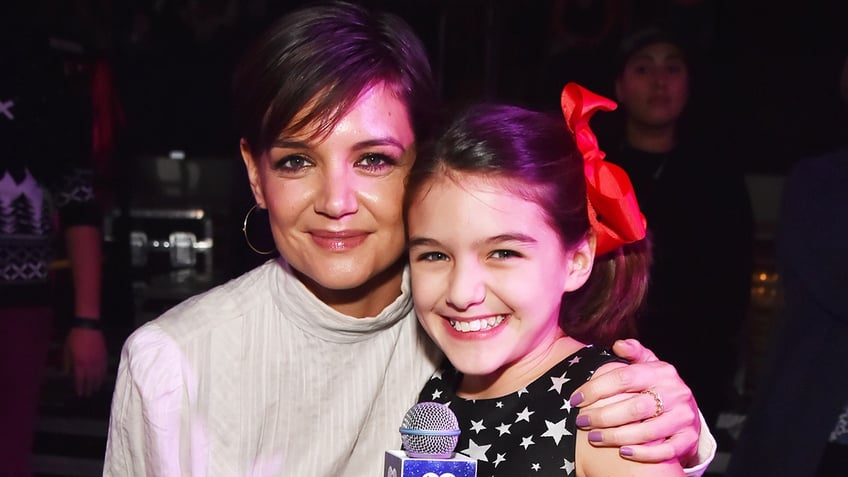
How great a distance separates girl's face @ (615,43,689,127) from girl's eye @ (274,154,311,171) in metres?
1.38

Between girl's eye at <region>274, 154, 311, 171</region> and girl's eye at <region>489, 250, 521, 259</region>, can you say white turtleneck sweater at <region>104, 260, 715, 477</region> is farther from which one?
girl's eye at <region>489, 250, 521, 259</region>

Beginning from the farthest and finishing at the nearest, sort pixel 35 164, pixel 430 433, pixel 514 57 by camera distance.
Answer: pixel 514 57
pixel 35 164
pixel 430 433

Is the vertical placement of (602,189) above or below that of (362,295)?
above

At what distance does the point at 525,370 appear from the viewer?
67.0 inches

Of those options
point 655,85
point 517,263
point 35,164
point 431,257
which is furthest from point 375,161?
point 655,85

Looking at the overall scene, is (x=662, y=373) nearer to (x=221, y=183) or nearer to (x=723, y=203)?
(x=723, y=203)

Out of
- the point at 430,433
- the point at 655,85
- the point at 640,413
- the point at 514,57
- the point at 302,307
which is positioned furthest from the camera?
the point at 514,57

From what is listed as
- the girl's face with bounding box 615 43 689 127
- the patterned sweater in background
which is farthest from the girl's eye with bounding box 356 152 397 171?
the girl's face with bounding box 615 43 689 127

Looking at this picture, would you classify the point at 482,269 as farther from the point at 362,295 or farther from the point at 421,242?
the point at 362,295

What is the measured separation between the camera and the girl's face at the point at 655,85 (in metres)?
2.82

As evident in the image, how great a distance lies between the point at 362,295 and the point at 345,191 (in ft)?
0.87

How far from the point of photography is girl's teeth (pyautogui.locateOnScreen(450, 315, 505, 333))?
1.59 metres

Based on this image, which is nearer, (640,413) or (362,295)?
(640,413)

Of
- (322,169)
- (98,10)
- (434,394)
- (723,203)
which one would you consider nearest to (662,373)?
(434,394)
